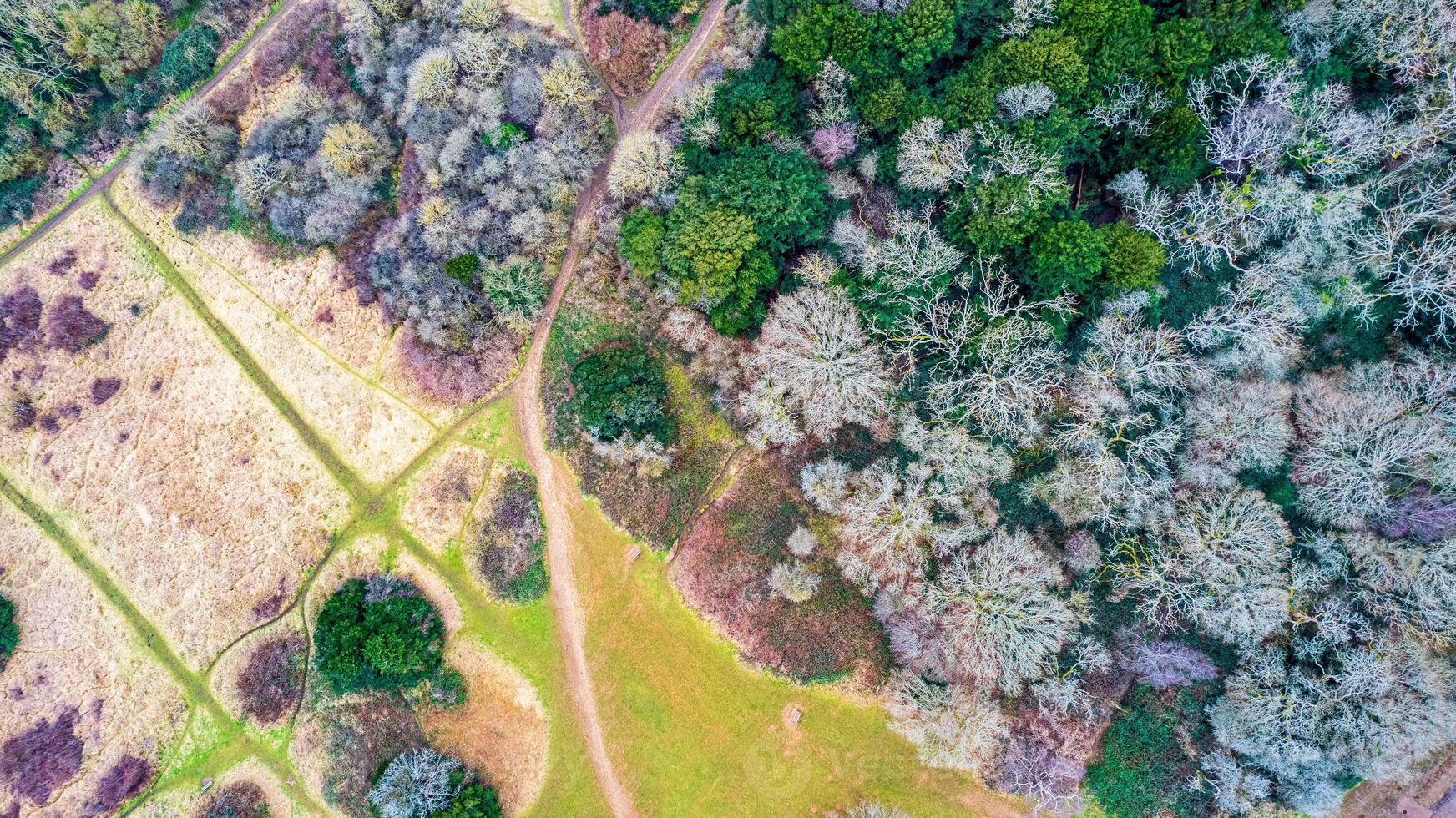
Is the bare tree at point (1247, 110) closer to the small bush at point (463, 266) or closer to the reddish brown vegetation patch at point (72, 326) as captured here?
the small bush at point (463, 266)

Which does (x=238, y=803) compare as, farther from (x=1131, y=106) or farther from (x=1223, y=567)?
(x=1131, y=106)

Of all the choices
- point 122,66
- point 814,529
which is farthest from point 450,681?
point 122,66

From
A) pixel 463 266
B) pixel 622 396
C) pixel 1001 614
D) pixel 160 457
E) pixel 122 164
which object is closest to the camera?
pixel 1001 614

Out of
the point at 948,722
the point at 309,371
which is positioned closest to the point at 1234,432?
the point at 948,722

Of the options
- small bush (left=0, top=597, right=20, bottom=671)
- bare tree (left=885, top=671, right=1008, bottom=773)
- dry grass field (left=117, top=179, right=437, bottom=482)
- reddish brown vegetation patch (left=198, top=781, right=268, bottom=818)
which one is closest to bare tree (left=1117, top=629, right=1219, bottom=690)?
bare tree (left=885, top=671, right=1008, bottom=773)

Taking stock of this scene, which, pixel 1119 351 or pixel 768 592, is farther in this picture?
pixel 768 592

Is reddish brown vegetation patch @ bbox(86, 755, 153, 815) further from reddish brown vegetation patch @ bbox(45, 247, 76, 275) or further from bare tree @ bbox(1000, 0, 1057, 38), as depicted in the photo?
bare tree @ bbox(1000, 0, 1057, 38)

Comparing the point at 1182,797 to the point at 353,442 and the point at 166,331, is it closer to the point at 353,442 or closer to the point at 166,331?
the point at 353,442
